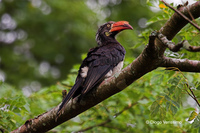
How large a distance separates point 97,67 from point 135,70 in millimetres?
863

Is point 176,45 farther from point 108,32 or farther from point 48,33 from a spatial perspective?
point 48,33

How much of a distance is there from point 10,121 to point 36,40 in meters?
8.41

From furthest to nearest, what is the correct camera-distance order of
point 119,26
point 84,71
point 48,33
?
1. point 48,33
2. point 119,26
3. point 84,71

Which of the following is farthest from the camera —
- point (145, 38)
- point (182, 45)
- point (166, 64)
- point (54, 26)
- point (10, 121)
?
point (54, 26)

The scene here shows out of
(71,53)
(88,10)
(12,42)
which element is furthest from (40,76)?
(88,10)

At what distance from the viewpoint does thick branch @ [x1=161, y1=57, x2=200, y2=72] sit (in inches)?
93.7

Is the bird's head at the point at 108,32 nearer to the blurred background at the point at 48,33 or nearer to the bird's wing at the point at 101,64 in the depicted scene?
the bird's wing at the point at 101,64

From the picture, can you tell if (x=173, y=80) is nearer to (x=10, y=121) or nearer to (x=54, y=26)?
(x=10, y=121)

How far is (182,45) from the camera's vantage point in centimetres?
200

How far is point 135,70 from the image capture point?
2.45 meters

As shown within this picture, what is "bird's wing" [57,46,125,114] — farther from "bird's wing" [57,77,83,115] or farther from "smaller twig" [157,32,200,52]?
"smaller twig" [157,32,200,52]

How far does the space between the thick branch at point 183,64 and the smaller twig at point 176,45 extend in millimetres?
243

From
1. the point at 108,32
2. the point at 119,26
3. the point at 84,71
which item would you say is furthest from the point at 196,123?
the point at 108,32

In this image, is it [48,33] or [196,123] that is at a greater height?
[48,33]
